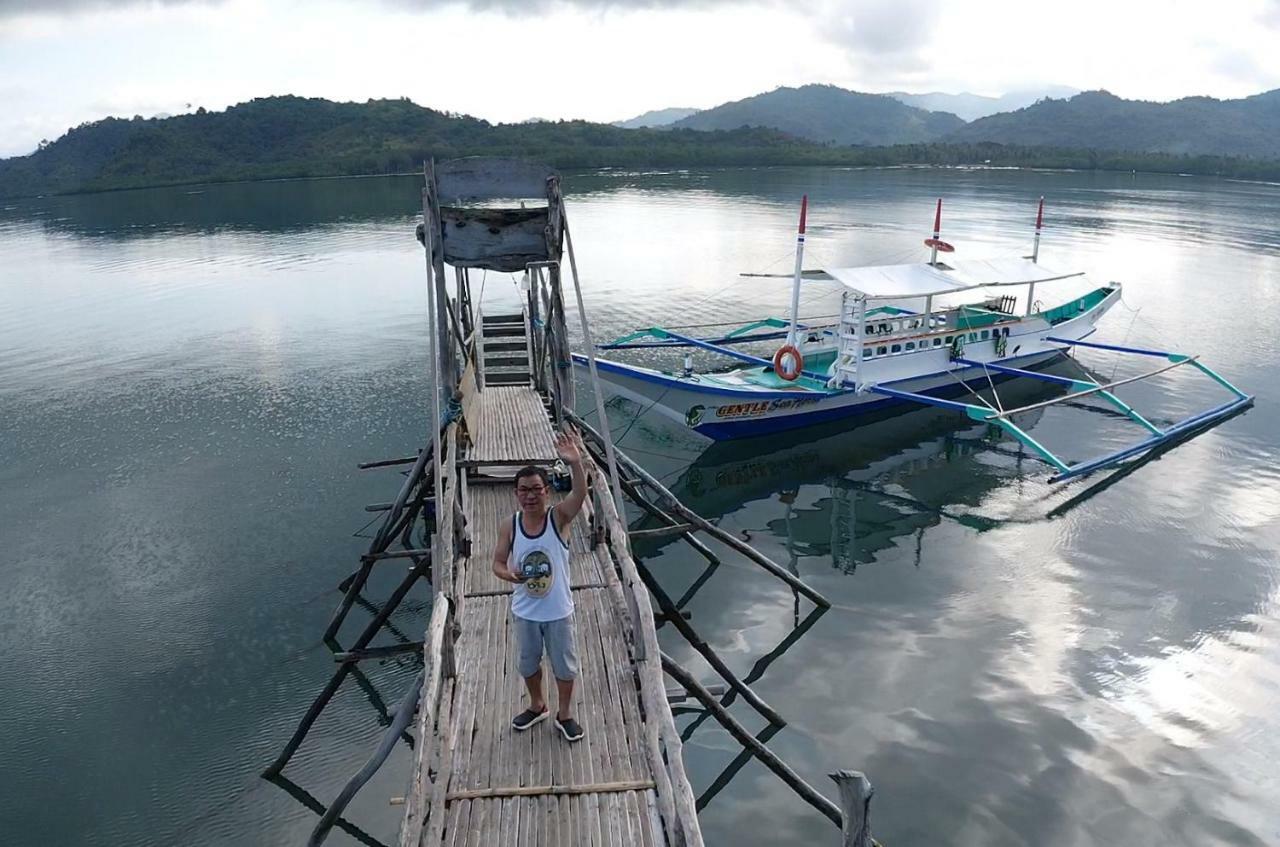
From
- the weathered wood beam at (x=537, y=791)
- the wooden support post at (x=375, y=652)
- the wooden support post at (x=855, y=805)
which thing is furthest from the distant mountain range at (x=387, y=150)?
→ the wooden support post at (x=855, y=805)

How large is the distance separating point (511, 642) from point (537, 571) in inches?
110

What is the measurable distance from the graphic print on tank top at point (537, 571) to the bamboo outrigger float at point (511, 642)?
5.09 feet

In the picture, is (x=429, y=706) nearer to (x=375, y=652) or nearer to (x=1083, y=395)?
(x=375, y=652)

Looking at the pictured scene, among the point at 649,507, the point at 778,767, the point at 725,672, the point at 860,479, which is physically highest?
the point at 649,507

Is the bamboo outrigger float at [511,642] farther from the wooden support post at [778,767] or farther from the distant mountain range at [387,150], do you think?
the distant mountain range at [387,150]

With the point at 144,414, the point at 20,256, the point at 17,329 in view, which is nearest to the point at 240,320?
the point at 17,329

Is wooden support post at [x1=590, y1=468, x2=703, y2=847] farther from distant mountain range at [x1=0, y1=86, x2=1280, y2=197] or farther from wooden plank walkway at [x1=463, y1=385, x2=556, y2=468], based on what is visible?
distant mountain range at [x1=0, y1=86, x2=1280, y2=197]

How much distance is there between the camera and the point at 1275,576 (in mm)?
18500

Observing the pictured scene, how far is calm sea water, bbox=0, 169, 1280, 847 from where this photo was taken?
12.3 m

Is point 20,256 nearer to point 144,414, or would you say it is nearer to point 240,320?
point 240,320

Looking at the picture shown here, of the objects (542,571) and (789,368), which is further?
(789,368)

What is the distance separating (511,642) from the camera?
32.7 feet

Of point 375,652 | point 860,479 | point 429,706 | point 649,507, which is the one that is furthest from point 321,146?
point 429,706

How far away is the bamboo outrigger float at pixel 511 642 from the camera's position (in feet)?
23.6
